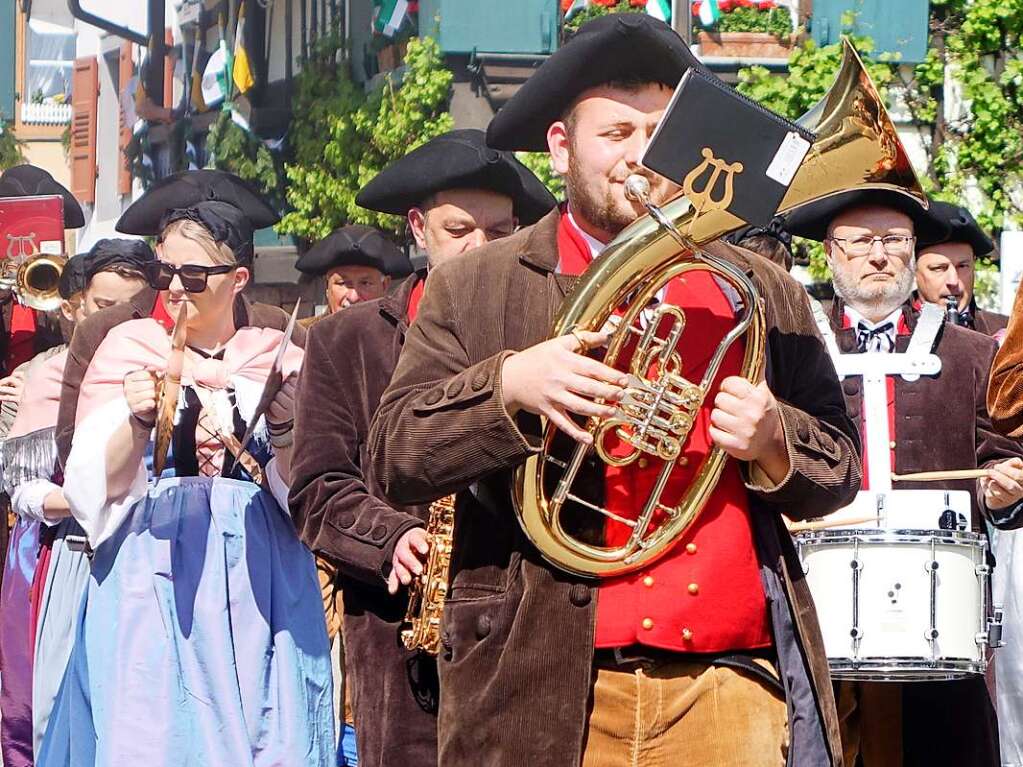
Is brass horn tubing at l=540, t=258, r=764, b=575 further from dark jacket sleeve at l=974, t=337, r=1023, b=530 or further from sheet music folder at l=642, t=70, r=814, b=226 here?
dark jacket sleeve at l=974, t=337, r=1023, b=530

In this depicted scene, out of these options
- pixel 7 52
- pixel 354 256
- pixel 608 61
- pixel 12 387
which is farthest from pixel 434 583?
pixel 7 52

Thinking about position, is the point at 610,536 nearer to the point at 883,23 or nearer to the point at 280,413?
the point at 280,413

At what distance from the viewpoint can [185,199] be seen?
8.54 m

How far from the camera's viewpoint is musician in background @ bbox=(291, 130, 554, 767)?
17.6 feet

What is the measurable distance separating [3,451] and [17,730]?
3.85ft

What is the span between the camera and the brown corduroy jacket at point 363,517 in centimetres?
537

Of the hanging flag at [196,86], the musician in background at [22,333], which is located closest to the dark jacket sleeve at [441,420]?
the musician in background at [22,333]

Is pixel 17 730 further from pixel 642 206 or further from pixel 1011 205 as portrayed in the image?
pixel 1011 205

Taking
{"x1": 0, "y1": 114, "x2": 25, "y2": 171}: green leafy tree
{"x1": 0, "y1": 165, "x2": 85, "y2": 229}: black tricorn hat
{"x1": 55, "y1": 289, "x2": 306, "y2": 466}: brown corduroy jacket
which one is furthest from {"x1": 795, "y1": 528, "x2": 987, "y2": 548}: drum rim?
{"x1": 0, "y1": 114, "x2": 25, "y2": 171}: green leafy tree

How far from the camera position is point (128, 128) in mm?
24188

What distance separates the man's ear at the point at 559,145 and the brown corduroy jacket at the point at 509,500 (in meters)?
0.23

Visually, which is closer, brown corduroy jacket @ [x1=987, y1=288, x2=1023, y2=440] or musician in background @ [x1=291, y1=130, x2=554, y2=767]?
brown corduroy jacket @ [x1=987, y1=288, x2=1023, y2=440]

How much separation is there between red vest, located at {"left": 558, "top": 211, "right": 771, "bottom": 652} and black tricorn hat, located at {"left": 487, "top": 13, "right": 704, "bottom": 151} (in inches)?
18.2

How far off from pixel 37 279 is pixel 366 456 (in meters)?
4.69
